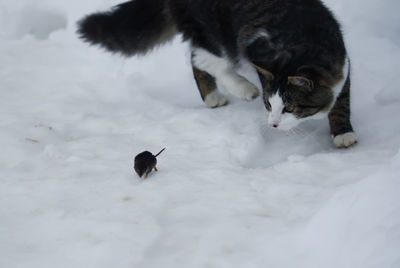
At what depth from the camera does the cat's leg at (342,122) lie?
295 centimetres

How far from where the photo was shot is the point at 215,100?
11.8 ft

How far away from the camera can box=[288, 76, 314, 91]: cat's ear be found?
2746mm

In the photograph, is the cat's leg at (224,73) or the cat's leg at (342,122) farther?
the cat's leg at (224,73)

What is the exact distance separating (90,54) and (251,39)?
1637mm

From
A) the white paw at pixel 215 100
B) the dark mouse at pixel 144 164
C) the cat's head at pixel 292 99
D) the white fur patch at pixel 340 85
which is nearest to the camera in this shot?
the dark mouse at pixel 144 164

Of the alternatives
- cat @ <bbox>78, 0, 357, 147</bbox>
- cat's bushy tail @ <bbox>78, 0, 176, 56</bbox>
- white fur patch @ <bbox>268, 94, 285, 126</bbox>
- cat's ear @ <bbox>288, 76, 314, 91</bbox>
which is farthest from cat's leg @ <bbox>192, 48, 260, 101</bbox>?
cat's ear @ <bbox>288, 76, 314, 91</bbox>

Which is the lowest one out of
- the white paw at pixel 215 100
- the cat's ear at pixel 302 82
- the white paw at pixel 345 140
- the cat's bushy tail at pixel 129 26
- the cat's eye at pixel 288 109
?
the white paw at pixel 345 140

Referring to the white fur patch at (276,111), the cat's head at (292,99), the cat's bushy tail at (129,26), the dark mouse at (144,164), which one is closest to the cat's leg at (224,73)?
the cat's bushy tail at (129,26)

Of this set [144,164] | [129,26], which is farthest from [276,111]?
[129,26]

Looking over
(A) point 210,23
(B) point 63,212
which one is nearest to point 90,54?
(A) point 210,23

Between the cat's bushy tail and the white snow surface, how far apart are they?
34cm

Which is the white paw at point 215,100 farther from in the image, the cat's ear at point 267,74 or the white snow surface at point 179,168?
the cat's ear at point 267,74

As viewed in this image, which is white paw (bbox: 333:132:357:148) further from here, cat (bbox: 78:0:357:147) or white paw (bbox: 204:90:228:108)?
white paw (bbox: 204:90:228:108)

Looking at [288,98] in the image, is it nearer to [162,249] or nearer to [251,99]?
[251,99]
